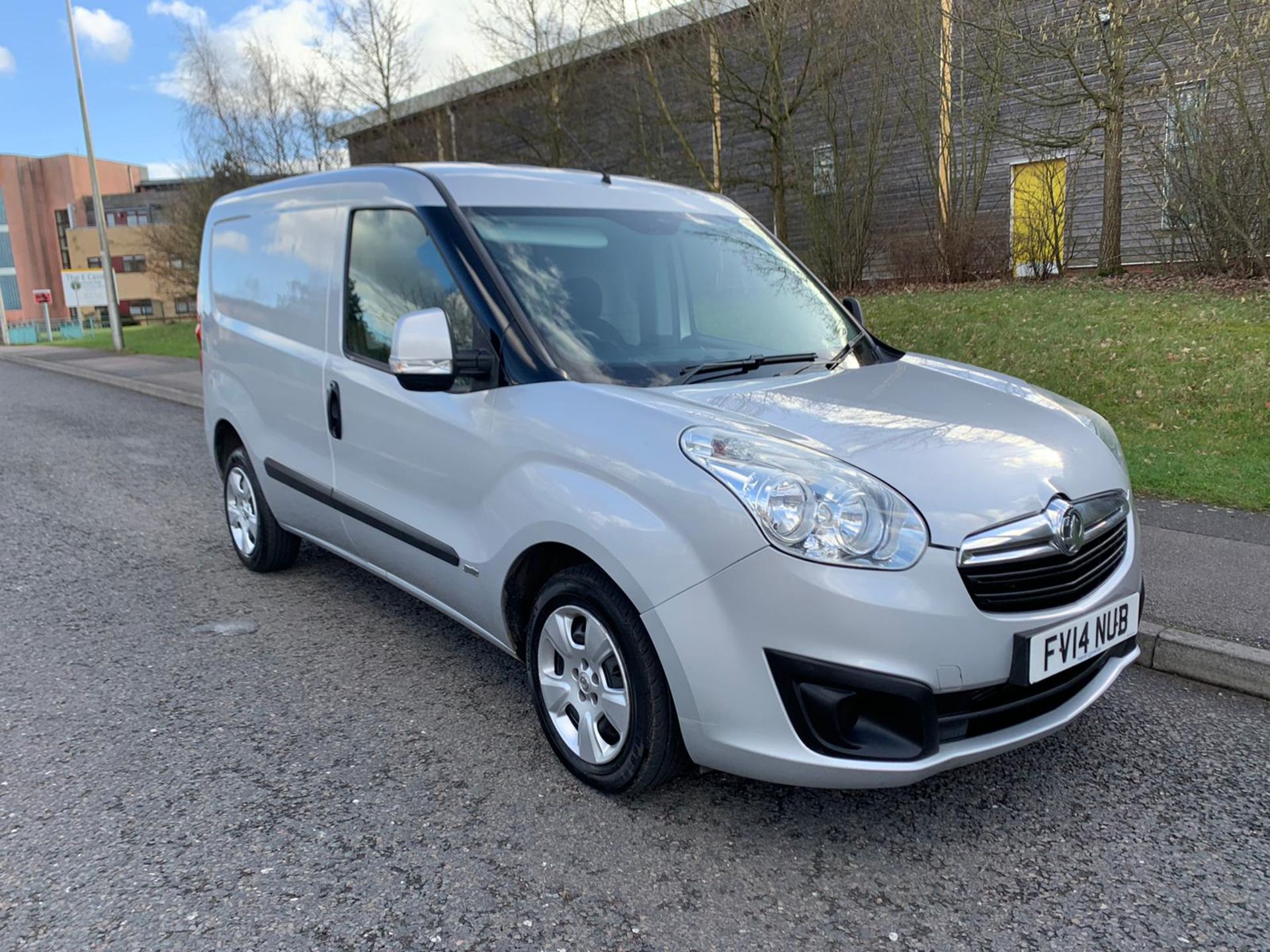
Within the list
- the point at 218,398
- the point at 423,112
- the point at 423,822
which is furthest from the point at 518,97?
the point at 423,822

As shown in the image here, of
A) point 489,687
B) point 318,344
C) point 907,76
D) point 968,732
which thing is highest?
point 907,76

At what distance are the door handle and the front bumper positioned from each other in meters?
2.00

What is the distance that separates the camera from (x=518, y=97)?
67.2 ft

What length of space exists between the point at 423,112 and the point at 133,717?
2251cm

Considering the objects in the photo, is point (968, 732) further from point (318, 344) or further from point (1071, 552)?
point (318, 344)

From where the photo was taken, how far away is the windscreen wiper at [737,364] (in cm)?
322

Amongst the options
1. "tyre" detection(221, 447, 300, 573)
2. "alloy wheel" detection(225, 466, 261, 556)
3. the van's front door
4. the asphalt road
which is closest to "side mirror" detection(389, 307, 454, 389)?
the van's front door

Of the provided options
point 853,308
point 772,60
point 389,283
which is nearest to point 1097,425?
point 853,308

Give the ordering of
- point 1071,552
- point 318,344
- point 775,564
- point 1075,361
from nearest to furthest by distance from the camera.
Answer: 1. point 775,564
2. point 1071,552
3. point 318,344
4. point 1075,361

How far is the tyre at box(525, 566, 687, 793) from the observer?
267cm

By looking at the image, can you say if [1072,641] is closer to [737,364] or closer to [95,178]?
[737,364]

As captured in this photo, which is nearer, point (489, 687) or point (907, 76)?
point (489, 687)

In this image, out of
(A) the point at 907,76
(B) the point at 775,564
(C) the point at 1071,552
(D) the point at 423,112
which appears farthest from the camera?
(D) the point at 423,112

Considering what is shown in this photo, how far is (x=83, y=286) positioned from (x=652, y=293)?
45.2 meters
